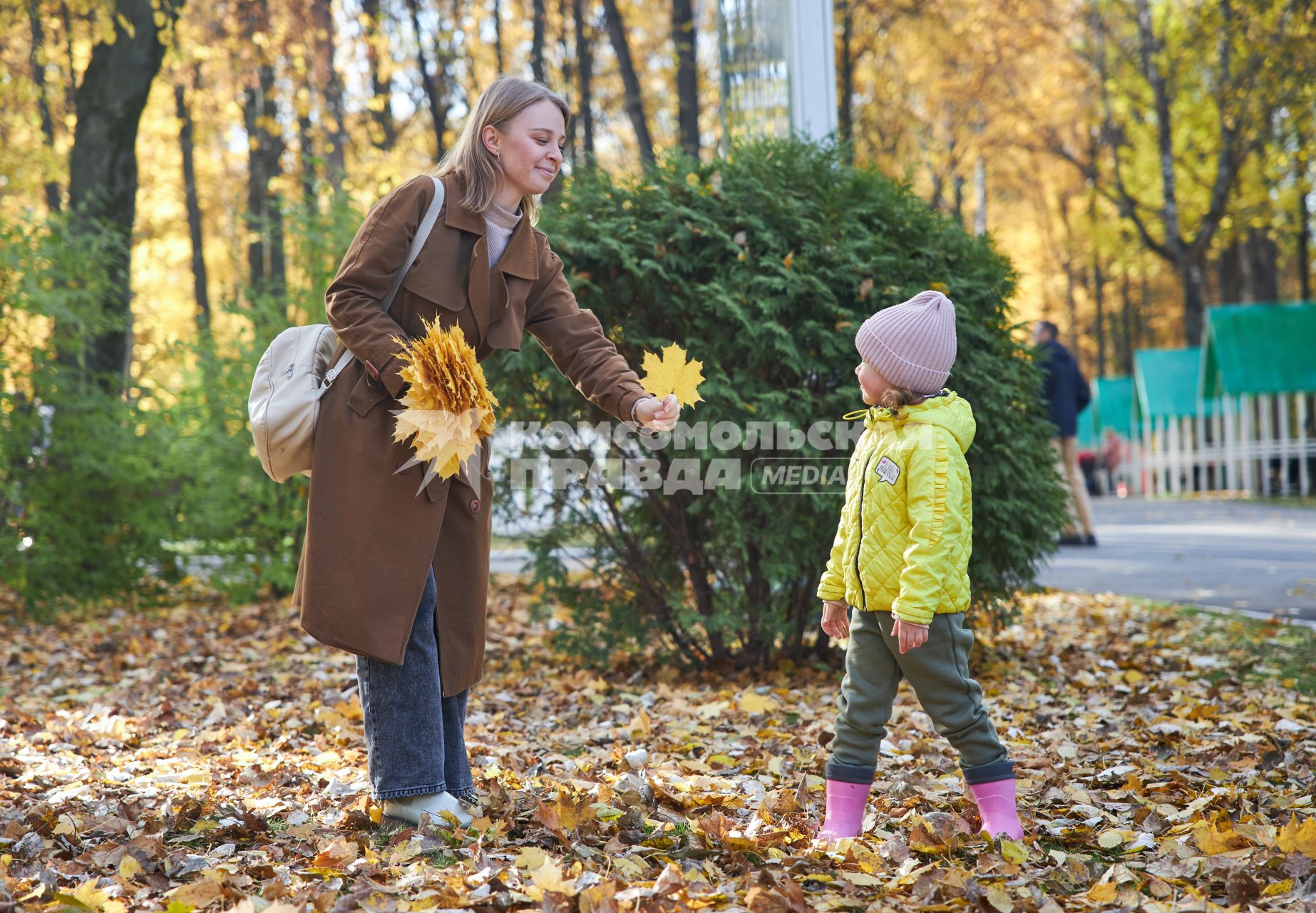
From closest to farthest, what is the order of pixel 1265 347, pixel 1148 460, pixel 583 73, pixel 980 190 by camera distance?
1. pixel 583 73
2. pixel 1265 347
3. pixel 1148 460
4. pixel 980 190

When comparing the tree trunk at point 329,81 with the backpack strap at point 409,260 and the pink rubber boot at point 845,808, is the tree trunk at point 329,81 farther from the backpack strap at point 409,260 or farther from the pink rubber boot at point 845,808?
the pink rubber boot at point 845,808

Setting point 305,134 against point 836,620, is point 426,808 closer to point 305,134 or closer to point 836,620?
point 836,620

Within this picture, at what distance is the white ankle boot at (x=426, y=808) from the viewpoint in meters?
3.07


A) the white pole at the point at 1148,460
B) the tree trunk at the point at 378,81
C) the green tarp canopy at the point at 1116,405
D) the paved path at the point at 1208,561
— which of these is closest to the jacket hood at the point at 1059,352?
the paved path at the point at 1208,561

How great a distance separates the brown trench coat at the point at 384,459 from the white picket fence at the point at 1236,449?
19217 millimetres

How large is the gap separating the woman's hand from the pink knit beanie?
1.74 ft

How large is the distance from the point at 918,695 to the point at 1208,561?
26.2ft

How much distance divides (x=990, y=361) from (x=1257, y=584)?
4.49 m

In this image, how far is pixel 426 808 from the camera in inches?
122

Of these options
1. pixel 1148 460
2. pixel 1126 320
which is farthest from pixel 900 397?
pixel 1126 320

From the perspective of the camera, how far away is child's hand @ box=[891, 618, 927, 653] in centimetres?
283

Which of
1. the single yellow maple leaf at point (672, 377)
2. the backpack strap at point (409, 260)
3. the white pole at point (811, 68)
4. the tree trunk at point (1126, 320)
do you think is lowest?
the single yellow maple leaf at point (672, 377)

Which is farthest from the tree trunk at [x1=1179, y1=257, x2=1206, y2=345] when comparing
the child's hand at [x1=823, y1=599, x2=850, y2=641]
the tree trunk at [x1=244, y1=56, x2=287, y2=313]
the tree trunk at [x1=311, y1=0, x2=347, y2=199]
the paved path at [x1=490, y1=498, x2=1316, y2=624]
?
the child's hand at [x1=823, y1=599, x2=850, y2=641]

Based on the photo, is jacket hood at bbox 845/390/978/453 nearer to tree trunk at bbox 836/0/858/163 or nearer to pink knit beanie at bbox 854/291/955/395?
pink knit beanie at bbox 854/291/955/395
